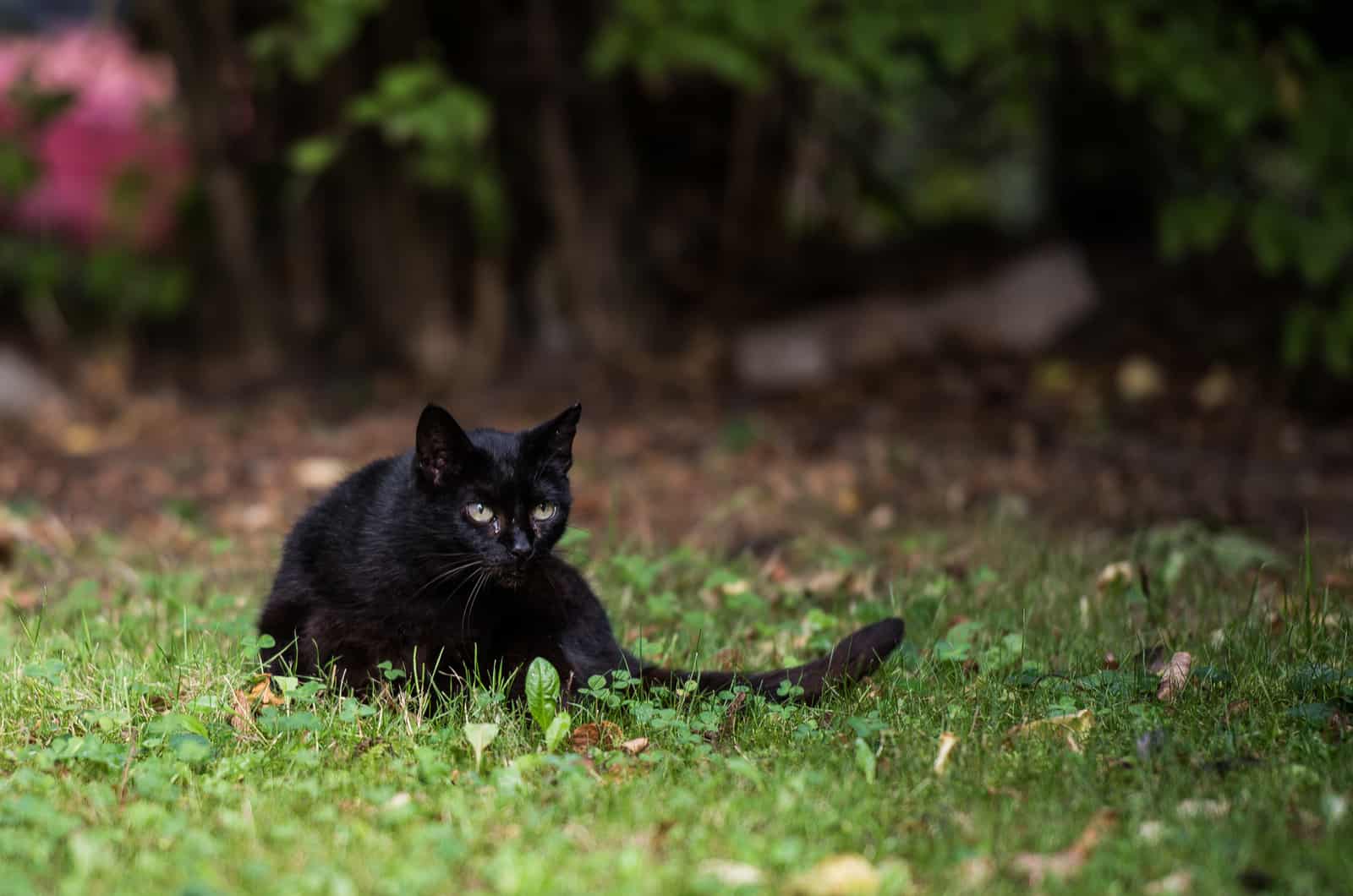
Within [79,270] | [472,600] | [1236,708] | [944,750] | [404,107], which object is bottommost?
[1236,708]

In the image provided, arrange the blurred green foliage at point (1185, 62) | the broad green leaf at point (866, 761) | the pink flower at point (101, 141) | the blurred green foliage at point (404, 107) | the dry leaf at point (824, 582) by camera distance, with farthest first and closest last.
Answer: the pink flower at point (101, 141)
the blurred green foliage at point (1185, 62)
the blurred green foliage at point (404, 107)
the dry leaf at point (824, 582)
the broad green leaf at point (866, 761)

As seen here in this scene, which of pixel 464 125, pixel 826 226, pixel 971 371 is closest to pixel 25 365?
pixel 464 125

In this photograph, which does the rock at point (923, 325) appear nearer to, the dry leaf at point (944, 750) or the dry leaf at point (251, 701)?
the dry leaf at point (251, 701)

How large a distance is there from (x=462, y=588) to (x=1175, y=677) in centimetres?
172

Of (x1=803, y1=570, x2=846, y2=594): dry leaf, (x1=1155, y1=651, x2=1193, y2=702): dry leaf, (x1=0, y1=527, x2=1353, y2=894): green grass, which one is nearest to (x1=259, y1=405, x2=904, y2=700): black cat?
(x1=0, y1=527, x2=1353, y2=894): green grass

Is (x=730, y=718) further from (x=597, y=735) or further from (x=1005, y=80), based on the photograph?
(x=1005, y=80)

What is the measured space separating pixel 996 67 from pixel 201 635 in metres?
6.34

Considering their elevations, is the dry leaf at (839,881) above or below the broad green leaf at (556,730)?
below

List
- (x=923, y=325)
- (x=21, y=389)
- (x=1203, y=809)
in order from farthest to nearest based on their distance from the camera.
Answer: (x=21, y=389), (x=923, y=325), (x=1203, y=809)

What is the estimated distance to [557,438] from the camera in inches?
130

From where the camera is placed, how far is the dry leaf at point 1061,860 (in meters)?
2.30

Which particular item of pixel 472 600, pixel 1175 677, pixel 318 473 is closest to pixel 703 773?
A: pixel 472 600

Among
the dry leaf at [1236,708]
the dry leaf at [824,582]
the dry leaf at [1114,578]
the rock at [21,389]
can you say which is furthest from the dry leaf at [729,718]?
the rock at [21,389]

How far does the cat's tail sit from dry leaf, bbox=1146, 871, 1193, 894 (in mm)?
1057
